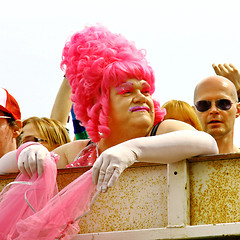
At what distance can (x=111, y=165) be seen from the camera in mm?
3449

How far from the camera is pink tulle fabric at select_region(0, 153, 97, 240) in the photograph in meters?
3.65

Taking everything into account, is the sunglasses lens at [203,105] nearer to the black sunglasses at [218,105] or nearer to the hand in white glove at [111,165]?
the black sunglasses at [218,105]

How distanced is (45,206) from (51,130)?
194cm

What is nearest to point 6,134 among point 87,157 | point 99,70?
point 87,157

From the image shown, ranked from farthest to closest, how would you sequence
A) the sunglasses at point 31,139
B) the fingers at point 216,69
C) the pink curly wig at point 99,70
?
the sunglasses at point 31,139
the fingers at point 216,69
the pink curly wig at point 99,70

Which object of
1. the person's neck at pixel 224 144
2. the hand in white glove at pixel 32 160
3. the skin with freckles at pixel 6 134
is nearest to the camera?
the hand in white glove at pixel 32 160

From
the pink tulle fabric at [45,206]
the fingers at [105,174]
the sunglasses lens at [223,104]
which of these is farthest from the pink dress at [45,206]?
the sunglasses lens at [223,104]

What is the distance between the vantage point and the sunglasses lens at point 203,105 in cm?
484

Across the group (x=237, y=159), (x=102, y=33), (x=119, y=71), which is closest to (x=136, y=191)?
(x=237, y=159)

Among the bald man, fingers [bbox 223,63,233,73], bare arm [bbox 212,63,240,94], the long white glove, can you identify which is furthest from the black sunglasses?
the long white glove

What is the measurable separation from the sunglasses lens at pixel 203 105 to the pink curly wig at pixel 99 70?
1.34 ft

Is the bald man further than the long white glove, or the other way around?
the bald man

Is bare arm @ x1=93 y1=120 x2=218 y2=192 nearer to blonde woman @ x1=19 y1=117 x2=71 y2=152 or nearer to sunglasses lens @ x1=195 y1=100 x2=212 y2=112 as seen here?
sunglasses lens @ x1=195 y1=100 x2=212 y2=112

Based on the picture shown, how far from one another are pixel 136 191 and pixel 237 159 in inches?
22.8
